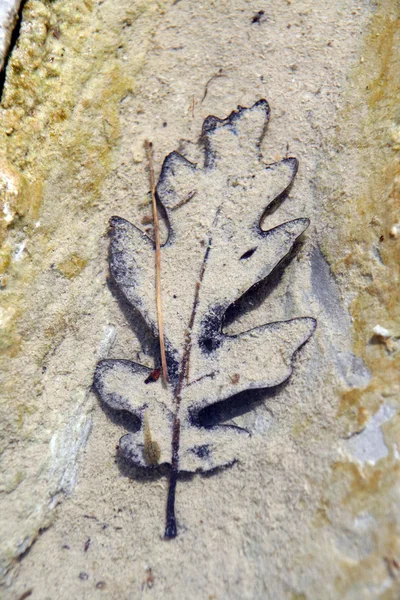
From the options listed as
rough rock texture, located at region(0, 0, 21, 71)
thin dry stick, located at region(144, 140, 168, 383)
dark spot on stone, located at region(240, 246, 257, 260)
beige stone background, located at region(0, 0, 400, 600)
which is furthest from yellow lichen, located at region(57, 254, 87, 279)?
rough rock texture, located at region(0, 0, 21, 71)

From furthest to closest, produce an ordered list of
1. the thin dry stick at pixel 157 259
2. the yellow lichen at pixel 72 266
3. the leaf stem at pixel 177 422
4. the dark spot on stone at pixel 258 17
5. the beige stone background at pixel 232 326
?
1. the dark spot on stone at pixel 258 17
2. the yellow lichen at pixel 72 266
3. the thin dry stick at pixel 157 259
4. the leaf stem at pixel 177 422
5. the beige stone background at pixel 232 326

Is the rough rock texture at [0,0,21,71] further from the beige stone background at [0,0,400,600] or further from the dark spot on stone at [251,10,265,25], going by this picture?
the dark spot on stone at [251,10,265,25]

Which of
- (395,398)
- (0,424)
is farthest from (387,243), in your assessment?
(0,424)

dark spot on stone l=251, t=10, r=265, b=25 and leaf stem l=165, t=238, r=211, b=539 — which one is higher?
dark spot on stone l=251, t=10, r=265, b=25

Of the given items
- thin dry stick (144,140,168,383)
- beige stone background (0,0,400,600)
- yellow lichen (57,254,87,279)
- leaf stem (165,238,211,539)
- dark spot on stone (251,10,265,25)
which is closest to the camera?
beige stone background (0,0,400,600)

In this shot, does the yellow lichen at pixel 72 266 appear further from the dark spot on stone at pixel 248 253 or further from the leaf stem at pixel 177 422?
the dark spot on stone at pixel 248 253

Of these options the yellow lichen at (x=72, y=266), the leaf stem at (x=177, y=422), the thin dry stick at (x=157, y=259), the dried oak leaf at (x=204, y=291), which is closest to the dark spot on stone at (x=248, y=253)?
the dried oak leaf at (x=204, y=291)
